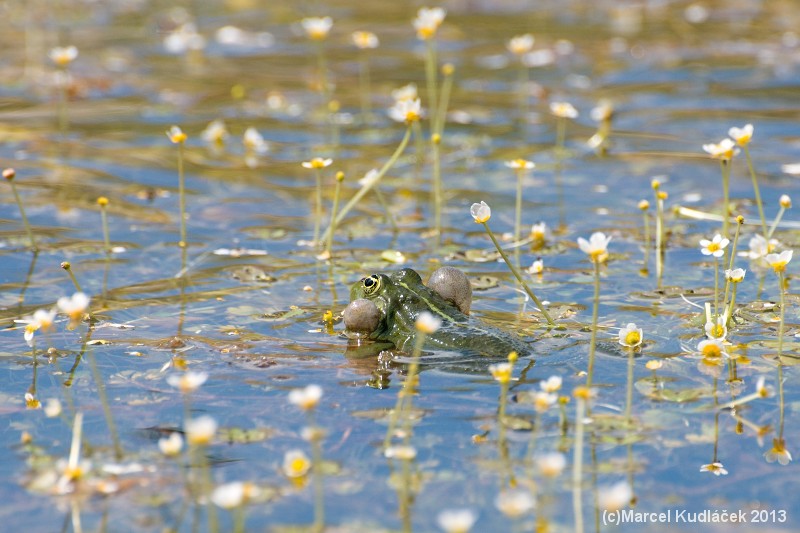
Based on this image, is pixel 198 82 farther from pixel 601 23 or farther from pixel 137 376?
pixel 137 376

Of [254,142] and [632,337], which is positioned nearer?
[632,337]

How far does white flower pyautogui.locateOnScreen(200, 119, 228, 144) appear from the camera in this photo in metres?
9.96

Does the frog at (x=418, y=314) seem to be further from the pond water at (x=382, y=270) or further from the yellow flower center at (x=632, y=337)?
the yellow flower center at (x=632, y=337)

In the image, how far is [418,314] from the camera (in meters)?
5.59

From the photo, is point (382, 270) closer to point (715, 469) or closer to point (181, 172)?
point (181, 172)

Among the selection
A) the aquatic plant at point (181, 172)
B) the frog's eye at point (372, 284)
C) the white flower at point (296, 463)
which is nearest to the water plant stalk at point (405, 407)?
the white flower at point (296, 463)

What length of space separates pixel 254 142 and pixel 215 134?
1.20 ft

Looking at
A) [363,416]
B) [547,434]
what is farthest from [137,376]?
[547,434]

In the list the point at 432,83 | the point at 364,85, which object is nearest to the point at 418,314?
the point at 432,83

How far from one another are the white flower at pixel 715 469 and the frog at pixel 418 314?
1236 millimetres

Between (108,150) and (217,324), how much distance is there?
4596mm

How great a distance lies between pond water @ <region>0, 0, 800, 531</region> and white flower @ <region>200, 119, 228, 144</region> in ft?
0.46

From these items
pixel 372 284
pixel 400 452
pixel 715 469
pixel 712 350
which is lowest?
pixel 715 469

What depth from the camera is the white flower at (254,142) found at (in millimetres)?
9844
